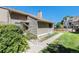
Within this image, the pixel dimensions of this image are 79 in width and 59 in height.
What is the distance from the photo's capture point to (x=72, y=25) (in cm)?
899

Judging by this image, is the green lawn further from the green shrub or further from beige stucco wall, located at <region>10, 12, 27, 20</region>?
the green shrub

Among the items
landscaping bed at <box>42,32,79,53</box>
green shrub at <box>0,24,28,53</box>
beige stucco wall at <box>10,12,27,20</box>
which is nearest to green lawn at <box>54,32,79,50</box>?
landscaping bed at <box>42,32,79,53</box>

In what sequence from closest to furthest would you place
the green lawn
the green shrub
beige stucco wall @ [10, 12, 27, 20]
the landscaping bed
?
the green shrub → the landscaping bed → the green lawn → beige stucco wall @ [10, 12, 27, 20]

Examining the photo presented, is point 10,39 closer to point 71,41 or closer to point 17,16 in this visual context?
point 71,41

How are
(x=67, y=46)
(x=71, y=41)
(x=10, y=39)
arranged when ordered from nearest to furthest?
1. (x=10, y=39)
2. (x=67, y=46)
3. (x=71, y=41)

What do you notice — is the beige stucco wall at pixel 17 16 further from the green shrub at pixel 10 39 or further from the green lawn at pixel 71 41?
the green shrub at pixel 10 39

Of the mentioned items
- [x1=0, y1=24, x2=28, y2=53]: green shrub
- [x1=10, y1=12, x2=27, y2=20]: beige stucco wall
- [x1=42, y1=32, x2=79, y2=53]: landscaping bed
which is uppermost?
[x1=10, y1=12, x2=27, y2=20]: beige stucco wall

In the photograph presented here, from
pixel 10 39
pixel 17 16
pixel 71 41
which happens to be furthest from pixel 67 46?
pixel 17 16

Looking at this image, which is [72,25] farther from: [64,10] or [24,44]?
[24,44]

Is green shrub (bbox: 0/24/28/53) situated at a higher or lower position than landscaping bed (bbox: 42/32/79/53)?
higher

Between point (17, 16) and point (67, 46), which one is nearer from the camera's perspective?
point (67, 46)

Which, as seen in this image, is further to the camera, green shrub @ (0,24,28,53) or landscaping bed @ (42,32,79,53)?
landscaping bed @ (42,32,79,53)

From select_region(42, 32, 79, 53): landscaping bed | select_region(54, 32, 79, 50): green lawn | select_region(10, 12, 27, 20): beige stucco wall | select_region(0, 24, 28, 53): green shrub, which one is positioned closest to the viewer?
select_region(0, 24, 28, 53): green shrub
